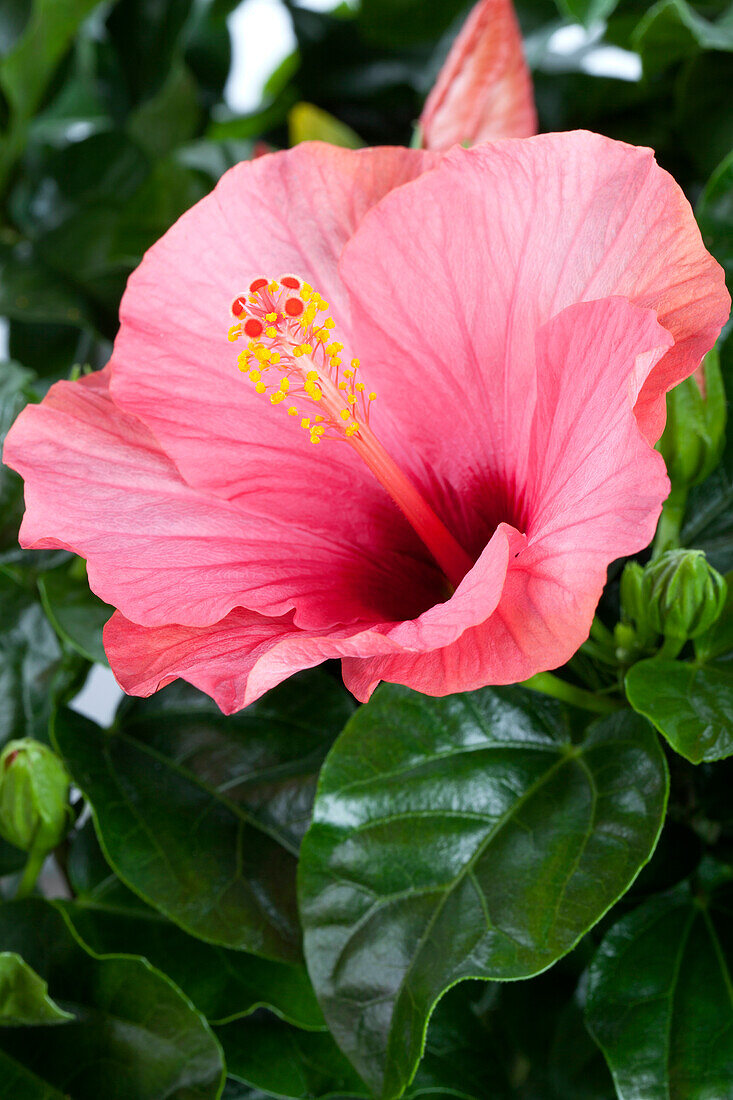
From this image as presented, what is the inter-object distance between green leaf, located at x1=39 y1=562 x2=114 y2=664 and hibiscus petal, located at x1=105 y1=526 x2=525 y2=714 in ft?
0.71

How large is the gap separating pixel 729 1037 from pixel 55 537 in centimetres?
57

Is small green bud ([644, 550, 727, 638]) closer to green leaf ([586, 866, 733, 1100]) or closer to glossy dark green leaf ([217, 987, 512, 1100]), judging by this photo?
green leaf ([586, 866, 733, 1100])

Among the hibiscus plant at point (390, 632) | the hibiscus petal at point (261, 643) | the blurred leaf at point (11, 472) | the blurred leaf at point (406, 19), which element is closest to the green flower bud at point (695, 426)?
the hibiscus plant at point (390, 632)

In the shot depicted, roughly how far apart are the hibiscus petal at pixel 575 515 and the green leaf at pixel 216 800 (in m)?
0.27

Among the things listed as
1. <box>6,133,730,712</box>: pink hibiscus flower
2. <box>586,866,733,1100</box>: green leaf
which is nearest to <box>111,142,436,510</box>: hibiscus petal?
<box>6,133,730,712</box>: pink hibiscus flower

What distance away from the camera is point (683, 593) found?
28.0 inches

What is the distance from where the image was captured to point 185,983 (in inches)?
33.7

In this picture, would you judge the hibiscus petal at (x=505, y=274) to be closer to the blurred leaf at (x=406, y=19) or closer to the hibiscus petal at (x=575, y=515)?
the hibiscus petal at (x=575, y=515)

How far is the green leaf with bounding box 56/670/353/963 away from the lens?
0.78 meters

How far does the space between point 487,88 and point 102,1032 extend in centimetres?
85

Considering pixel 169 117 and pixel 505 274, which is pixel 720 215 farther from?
pixel 169 117

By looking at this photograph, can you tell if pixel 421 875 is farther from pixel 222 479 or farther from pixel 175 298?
pixel 175 298

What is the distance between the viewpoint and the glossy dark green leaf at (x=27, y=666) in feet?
3.05

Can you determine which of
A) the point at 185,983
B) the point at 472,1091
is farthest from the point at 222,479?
the point at 472,1091
